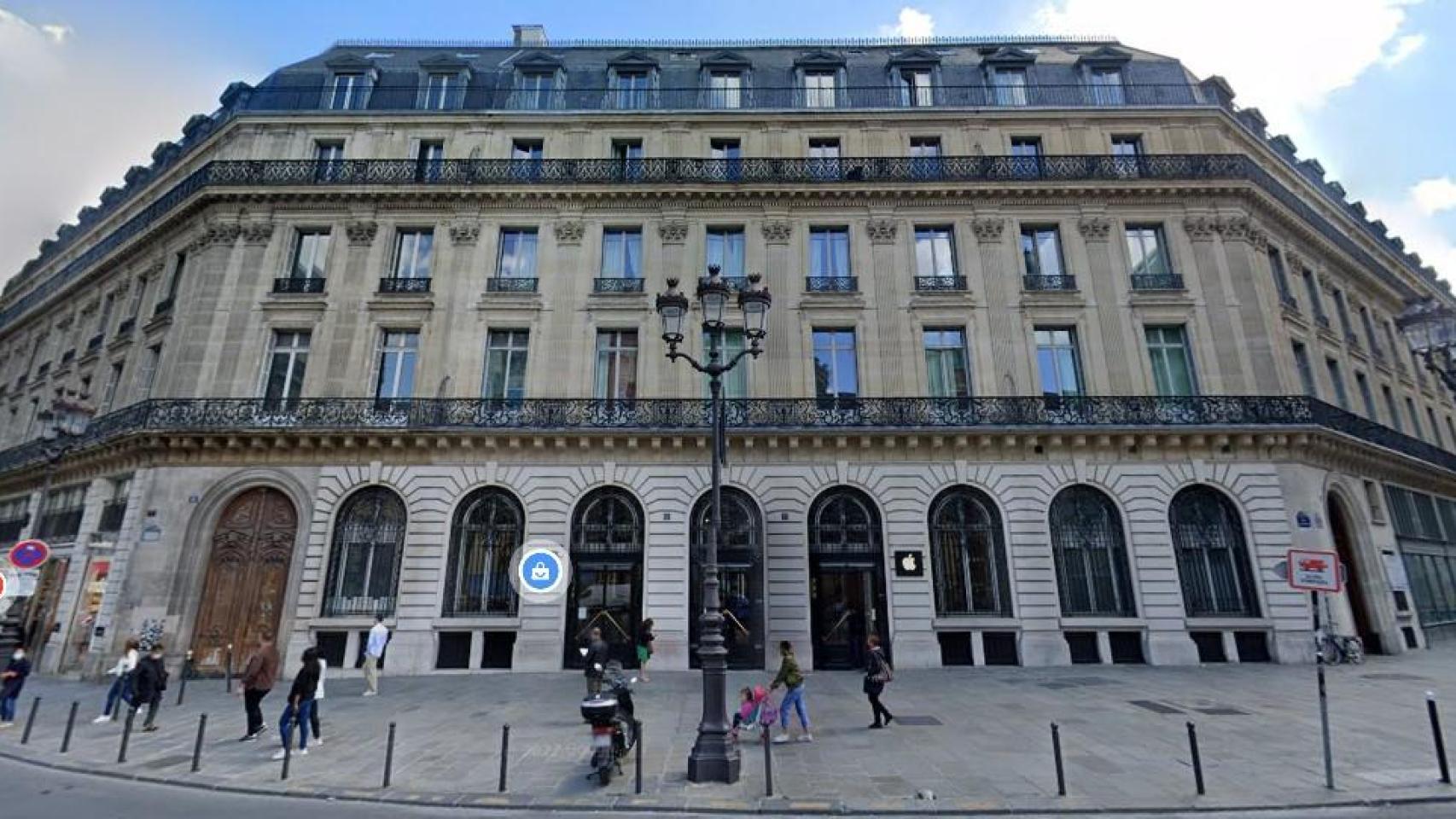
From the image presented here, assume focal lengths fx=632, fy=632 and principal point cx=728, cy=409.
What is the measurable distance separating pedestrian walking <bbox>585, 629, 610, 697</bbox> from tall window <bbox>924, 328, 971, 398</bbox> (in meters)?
12.4

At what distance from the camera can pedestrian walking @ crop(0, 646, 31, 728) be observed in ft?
38.4

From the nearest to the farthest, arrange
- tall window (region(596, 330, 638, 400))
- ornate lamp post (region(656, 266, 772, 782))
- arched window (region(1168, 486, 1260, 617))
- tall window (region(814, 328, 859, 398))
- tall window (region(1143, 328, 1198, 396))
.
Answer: ornate lamp post (region(656, 266, 772, 782)), arched window (region(1168, 486, 1260, 617)), tall window (region(1143, 328, 1198, 396)), tall window (region(814, 328, 859, 398)), tall window (region(596, 330, 638, 400))

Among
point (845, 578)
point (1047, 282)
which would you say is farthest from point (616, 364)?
point (1047, 282)

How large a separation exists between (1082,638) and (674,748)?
42.6 ft

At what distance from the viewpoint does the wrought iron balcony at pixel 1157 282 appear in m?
19.6

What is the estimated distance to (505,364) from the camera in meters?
19.5

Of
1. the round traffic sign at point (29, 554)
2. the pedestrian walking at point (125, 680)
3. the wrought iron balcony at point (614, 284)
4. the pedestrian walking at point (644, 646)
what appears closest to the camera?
the pedestrian walking at point (125, 680)

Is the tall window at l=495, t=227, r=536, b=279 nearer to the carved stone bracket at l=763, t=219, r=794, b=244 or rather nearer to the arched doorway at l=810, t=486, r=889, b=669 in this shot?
the carved stone bracket at l=763, t=219, r=794, b=244

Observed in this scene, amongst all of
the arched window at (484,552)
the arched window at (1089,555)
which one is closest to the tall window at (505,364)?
the arched window at (484,552)

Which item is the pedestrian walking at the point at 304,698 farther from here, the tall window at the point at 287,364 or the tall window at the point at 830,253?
the tall window at the point at 830,253

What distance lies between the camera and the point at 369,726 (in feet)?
36.2

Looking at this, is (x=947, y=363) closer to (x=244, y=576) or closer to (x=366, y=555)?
(x=366, y=555)

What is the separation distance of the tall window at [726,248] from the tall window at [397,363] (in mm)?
9709

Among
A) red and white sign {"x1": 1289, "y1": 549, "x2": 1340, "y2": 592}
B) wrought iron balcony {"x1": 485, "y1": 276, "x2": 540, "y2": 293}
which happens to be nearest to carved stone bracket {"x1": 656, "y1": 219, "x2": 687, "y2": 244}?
wrought iron balcony {"x1": 485, "y1": 276, "x2": 540, "y2": 293}
